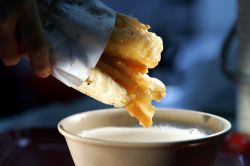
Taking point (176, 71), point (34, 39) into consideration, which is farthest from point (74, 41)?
point (176, 71)

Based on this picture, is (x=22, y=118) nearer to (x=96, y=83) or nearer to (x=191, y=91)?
(x=191, y=91)

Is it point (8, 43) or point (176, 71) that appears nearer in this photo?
point (8, 43)

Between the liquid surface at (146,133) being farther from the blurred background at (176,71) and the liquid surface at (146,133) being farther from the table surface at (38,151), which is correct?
the blurred background at (176,71)

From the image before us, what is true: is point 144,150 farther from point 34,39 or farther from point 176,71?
point 176,71

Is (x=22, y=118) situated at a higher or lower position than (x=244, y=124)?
lower

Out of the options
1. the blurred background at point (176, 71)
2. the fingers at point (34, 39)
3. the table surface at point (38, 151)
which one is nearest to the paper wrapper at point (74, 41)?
the fingers at point (34, 39)

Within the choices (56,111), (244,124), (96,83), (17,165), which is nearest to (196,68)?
(56,111)

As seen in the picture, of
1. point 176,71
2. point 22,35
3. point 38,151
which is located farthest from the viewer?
point 176,71
